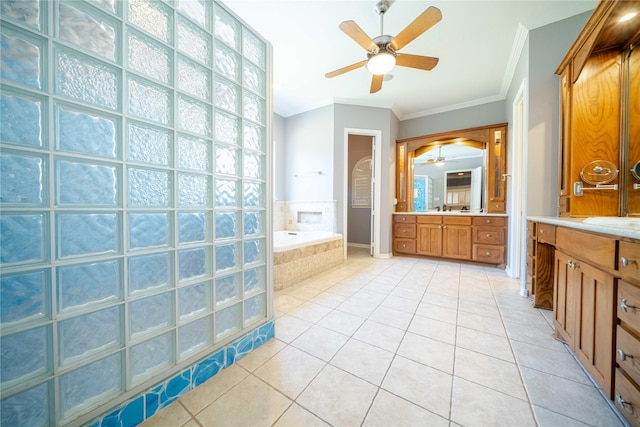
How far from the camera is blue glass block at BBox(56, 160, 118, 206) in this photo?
2.50ft

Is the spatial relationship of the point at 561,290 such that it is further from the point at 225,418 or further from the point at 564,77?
the point at 225,418

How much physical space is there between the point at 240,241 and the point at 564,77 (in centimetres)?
297

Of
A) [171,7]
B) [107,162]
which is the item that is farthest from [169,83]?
[107,162]

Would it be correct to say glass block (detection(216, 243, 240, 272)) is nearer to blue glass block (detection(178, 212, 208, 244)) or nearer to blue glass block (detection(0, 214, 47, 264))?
blue glass block (detection(178, 212, 208, 244))

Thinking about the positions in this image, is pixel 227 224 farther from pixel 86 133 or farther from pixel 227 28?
pixel 227 28

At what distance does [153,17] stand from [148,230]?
3.14 ft

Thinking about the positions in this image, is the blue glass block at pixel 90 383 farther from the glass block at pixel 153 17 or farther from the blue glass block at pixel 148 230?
the glass block at pixel 153 17

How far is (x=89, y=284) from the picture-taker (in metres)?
0.81

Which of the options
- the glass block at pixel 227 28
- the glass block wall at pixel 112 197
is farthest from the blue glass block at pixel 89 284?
the glass block at pixel 227 28

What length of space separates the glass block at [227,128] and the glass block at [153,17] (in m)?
0.38

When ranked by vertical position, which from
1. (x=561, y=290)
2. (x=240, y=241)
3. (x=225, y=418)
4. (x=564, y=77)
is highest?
(x=564, y=77)

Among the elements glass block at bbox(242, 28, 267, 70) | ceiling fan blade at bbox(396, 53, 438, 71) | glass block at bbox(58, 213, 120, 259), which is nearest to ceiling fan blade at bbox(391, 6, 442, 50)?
ceiling fan blade at bbox(396, 53, 438, 71)

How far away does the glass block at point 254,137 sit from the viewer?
4.53 feet

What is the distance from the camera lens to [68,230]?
0.77 metres
